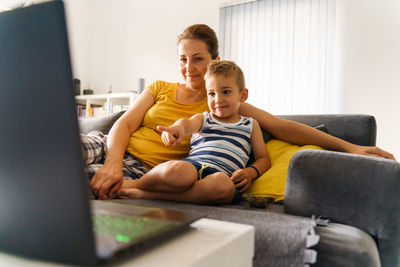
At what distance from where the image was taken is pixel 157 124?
1.36 meters

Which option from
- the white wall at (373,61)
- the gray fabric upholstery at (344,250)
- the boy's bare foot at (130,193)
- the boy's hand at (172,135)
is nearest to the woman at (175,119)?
the boy's bare foot at (130,193)

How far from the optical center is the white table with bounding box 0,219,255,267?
322 millimetres

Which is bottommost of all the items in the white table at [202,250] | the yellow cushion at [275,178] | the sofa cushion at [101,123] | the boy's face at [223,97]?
the yellow cushion at [275,178]

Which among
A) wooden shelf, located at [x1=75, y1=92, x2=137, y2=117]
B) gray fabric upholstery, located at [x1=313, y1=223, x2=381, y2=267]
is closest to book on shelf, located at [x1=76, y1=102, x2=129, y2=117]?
wooden shelf, located at [x1=75, y1=92, x2=137, y2=117]

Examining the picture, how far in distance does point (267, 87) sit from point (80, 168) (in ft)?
11.7

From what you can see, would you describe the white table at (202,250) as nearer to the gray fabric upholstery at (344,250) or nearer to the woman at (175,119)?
the gray fabric upholstery at (344,250)

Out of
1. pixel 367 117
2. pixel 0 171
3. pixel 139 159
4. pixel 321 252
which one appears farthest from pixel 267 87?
pixel 0 171

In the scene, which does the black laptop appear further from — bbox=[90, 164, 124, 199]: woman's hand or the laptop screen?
bbox=[90, 164, 124, 199]: woman's hand

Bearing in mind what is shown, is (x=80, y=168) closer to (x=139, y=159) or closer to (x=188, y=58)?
(x=139, y=159)

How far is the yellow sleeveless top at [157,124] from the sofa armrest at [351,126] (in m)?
0.55

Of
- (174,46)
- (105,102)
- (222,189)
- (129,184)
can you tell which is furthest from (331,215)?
(105,102)

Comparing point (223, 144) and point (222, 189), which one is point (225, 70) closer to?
point (223, 144)

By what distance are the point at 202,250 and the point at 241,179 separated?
0.72 m

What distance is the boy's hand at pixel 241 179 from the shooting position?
3.43 ft
